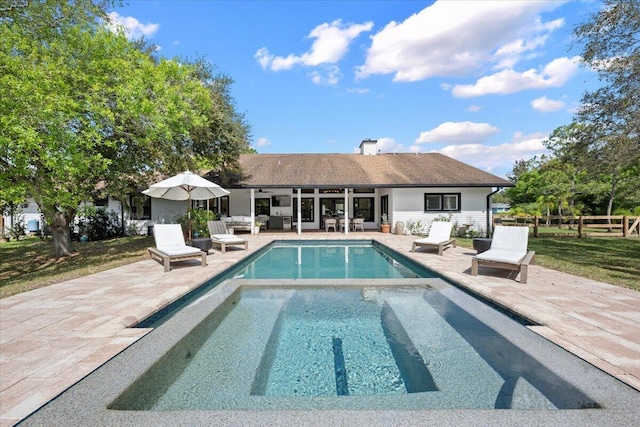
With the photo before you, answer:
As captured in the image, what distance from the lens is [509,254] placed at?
6852mm

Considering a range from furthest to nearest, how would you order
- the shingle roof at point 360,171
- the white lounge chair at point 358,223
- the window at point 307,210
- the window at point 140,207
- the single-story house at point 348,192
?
the window at point 307,210
the window at point 140,207
the white lounge chair at point 358,223
the single-story house at point 348,192
the shingle roof at point 360,171

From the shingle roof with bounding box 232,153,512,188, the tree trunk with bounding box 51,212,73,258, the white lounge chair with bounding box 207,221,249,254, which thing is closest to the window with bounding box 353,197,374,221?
the shingle roof with bounding box 232,153,512,188

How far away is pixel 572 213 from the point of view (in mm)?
25750

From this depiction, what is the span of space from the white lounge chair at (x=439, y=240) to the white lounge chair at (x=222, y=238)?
6.00 m

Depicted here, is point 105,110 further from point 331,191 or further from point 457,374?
point 331,191

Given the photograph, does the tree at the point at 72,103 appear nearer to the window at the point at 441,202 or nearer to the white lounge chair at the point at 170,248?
the white lounge chair at the point at 170,248

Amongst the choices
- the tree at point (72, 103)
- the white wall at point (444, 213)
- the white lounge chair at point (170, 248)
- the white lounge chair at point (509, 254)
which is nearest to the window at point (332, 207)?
the white wall at point (444, 213)

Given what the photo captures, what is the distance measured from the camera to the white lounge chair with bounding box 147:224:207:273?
749 centimetres

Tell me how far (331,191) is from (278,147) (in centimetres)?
1010

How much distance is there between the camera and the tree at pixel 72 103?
23.1 feet

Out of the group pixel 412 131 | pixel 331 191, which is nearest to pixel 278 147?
pixel 331 191

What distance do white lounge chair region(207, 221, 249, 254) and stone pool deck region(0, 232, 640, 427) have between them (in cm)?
354

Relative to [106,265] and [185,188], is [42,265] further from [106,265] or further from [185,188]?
[185,188]

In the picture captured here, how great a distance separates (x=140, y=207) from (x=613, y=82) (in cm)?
2298
